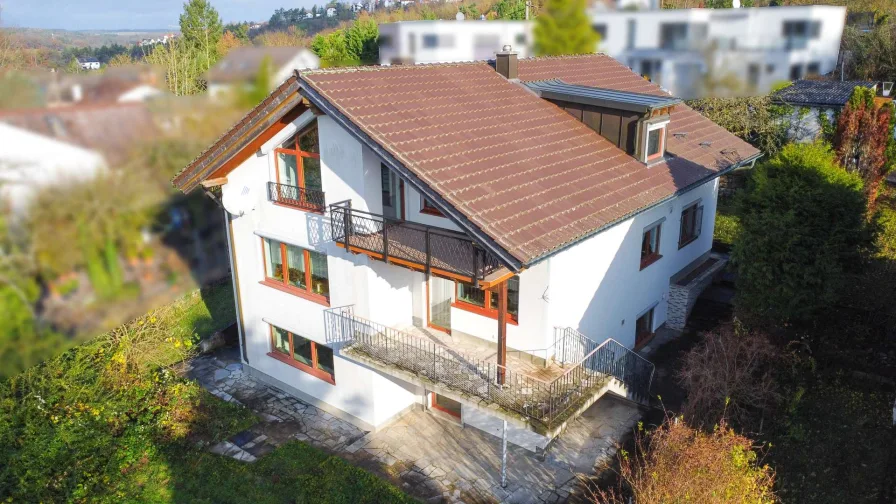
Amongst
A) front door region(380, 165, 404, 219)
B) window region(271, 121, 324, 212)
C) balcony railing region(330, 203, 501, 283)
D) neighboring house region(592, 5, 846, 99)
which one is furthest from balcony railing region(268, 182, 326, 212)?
neighboring house region(592, 5, 846, 99)

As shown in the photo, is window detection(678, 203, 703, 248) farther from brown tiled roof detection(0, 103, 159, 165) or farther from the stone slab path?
brown tiled roof detection(0, 103, 159, 165)

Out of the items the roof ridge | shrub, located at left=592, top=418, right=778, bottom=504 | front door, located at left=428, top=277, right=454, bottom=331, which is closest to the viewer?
shrub, located at left=592, top=418, right=778, bottom=504

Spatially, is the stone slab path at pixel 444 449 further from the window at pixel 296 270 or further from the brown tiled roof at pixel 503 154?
the brown tiled roof at pixel 503 154

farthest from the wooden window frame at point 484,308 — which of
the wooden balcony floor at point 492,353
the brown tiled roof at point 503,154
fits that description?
the brown tiled roof at point 503,154

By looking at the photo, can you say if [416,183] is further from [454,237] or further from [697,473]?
[697,473]

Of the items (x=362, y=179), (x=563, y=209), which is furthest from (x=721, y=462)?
(x=362, y=179)

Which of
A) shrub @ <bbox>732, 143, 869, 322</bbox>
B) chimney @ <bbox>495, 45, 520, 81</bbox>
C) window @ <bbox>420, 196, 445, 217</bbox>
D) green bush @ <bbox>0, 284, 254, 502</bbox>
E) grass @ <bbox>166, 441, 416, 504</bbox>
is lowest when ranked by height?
→ grass @ <bbox>166, 441, 416, 504</bbox>
